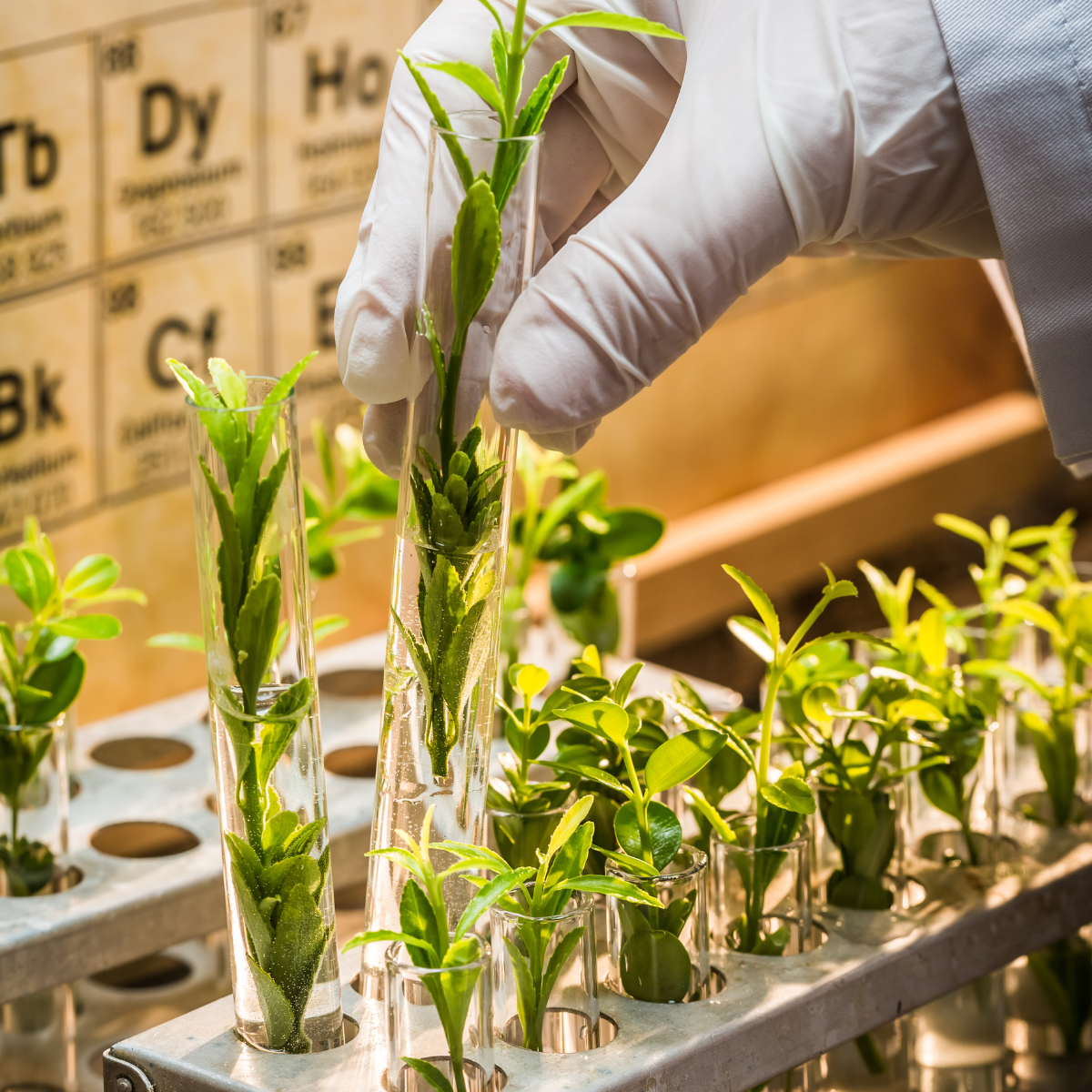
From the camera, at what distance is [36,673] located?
0.63 meters

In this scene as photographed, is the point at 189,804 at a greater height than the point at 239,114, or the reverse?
the point at 239,114

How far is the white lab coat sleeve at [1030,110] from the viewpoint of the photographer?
48 cm

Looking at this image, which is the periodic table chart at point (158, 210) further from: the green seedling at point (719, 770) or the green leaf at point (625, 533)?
the green seedling at point (719, 770)

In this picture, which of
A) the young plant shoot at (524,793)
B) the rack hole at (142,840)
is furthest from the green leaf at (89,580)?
the young plant shoot at (524,793)

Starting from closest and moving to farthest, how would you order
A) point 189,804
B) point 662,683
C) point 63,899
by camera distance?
point 63,899 < point 189,804 < point 662,683

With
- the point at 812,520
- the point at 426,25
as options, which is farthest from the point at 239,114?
the point at 812,520

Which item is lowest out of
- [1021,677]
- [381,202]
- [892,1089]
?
Answer: [892,1089]

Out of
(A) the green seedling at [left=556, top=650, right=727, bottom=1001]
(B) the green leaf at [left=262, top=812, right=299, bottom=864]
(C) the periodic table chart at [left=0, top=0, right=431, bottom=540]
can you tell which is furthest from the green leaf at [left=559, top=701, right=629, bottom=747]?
(C) the periodic table chart at [left=0, top=0, right=431, bottom=540]

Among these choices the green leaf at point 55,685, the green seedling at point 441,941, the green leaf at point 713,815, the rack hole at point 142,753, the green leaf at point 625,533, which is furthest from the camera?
the green leaf at point 625,533

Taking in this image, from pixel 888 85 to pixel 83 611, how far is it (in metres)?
0.74

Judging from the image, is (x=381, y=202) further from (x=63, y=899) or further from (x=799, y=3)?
(x=63, y=899)

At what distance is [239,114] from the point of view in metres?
1.01

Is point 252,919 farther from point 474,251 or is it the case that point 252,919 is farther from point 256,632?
point 474,251

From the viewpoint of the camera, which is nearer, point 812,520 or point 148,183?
point 148,183
